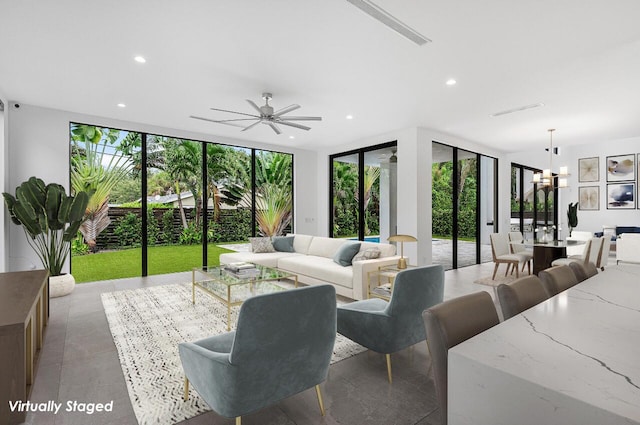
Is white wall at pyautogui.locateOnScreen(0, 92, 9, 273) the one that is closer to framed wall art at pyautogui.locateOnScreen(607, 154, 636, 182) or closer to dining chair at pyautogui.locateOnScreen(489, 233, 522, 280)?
dining chair at pyautogui.locateOnScreen(489, 233, 522, 280)

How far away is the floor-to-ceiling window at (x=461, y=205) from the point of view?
22.0 ft

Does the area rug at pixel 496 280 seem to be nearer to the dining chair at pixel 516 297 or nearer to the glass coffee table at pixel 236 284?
the glass coffee table at pixel 236 284

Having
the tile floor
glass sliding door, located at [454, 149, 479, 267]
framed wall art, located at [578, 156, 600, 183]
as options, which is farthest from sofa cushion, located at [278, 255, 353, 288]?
framed wall art, located at [578, 156, 600, 183]

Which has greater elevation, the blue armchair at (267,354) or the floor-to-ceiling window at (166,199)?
the floor-to-ceiling window at (166,199)

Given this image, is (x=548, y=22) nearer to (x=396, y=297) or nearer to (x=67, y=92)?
(x=396, y=297)

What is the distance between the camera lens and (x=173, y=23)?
272cm

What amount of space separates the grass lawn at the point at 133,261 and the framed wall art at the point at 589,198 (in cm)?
1054

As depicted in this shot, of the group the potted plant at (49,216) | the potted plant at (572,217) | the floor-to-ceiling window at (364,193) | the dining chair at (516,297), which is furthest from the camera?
the potted plant at (572,217)

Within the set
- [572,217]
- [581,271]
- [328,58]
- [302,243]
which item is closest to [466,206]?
[302,243]

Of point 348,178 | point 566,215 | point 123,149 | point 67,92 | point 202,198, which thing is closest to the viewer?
point 67,92

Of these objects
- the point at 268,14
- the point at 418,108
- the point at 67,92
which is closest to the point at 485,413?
the point at 268,14

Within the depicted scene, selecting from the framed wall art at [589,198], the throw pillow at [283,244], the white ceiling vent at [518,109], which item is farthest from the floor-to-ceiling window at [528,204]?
the throw pillow at [283,244]

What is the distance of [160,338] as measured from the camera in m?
3.08

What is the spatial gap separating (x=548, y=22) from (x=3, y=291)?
15.7ft
